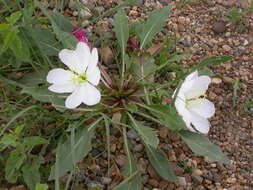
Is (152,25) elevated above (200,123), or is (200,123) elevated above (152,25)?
(152,25)

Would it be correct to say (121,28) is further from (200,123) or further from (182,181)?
(182,181)

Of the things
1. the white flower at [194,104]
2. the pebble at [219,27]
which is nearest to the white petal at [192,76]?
the white flower at [194,104]

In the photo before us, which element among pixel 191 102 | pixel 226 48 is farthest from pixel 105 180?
pixel 226 48

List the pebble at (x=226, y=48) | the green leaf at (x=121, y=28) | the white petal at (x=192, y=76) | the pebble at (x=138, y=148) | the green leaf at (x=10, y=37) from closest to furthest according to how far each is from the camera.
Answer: the green leaf at (x=10, y=37) → the white petal at (x=192, y=76) → the pebble at (x=138, y=148) → the green leaf at (x=121, y=28) → the pebble at (x=226, y=48)

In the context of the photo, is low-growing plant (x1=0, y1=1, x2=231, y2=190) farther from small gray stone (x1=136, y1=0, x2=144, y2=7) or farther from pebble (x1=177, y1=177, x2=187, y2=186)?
small gray stone (x1=136, y1=0, x2=144, y2=7)

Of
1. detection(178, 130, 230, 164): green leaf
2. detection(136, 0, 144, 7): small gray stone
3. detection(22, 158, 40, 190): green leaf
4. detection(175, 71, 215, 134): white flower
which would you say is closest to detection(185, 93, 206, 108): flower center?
detection(175, 71, 215, 134): white flower

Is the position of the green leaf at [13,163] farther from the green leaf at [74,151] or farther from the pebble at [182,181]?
the pebble at [182,181]
